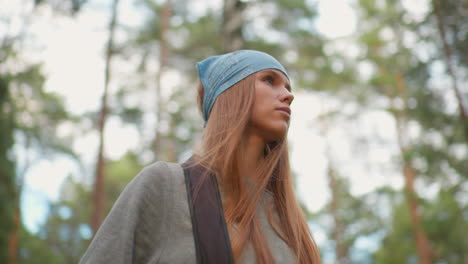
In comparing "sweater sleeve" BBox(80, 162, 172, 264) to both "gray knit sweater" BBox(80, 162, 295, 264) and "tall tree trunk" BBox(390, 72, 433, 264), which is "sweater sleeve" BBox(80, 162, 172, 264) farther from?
"tall tree trunk" BBox(390, 72, 433, 264)

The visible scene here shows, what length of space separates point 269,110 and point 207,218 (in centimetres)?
66

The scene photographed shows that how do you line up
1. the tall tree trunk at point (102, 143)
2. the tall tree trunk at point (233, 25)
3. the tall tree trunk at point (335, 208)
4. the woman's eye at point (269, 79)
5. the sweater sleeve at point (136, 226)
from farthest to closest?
1. the tall tree trunk at point (335, 208)
2. the tall tree trunk at point (102, 143)
3. the tall tree trunk at point (233, 25)
4. the woman's eye at point (269, 79)
5. the sweater sleeve at point (136, 226)

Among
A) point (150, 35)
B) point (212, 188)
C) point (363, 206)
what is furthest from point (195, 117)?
point (212, 188)

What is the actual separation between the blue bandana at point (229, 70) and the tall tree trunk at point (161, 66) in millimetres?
13064

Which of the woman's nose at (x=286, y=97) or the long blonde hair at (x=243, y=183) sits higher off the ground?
the woman's nose at (x=286, y=97)

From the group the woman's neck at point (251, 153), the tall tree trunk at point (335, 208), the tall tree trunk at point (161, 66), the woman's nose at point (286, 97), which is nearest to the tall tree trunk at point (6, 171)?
the tall tree trunk at point (161, 66)

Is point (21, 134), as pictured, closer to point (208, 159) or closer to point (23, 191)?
point (23, 191)

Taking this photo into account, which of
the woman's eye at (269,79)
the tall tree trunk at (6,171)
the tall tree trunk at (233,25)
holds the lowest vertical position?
the tall tree trunk at (6,171)

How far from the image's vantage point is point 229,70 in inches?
78.7

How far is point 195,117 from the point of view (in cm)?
1620

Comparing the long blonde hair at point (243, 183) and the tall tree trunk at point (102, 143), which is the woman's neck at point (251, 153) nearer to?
the long blonde hair at point (243, 183)

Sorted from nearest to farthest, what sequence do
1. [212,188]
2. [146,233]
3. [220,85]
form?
[146,233] < [212,188] < [220,85]

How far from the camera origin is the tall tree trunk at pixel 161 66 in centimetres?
1548

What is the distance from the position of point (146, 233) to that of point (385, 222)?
23.4 m
